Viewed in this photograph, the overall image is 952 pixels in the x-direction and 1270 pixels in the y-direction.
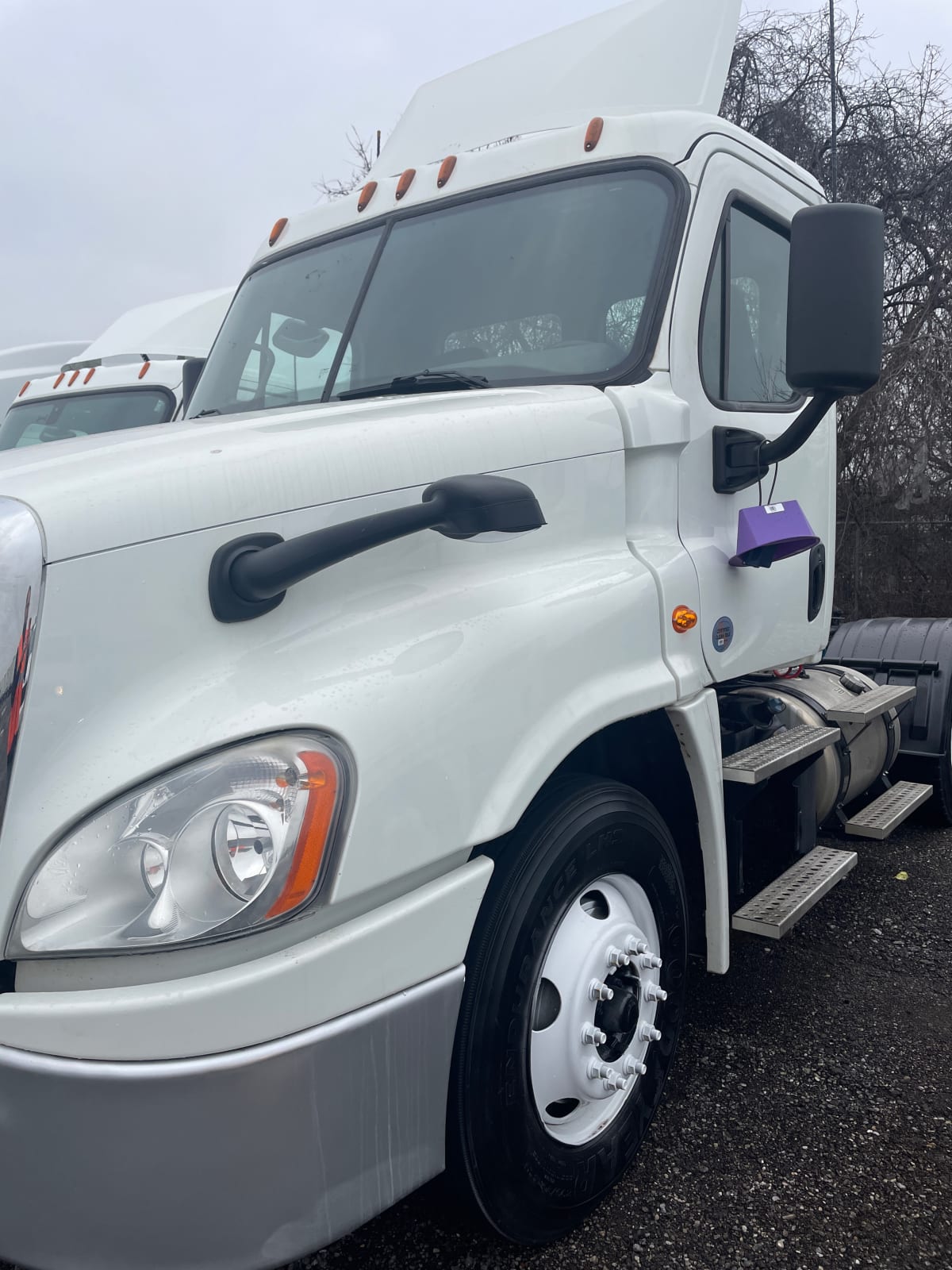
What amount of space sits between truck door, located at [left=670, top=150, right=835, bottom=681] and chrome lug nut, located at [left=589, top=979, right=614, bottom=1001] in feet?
3.17

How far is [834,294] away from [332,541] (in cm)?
147

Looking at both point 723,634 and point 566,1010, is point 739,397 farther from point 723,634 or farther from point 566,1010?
point 566,1010

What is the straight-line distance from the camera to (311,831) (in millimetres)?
1593

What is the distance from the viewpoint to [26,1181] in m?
1.51

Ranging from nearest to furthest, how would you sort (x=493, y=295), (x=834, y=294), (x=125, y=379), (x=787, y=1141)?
(x=834, y=294) < (x=787, y=1141) < (x=493, y=295) < (x=125, y=379)

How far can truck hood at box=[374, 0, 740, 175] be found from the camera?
10.1 ft

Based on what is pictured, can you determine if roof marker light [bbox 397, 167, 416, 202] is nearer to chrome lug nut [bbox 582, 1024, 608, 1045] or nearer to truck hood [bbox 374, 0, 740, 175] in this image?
truck hood [bbox 374, 0, 740, 175]

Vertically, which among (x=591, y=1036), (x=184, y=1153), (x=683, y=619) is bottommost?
(x=591, y=1036)

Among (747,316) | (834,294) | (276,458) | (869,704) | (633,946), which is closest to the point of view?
(276,458)

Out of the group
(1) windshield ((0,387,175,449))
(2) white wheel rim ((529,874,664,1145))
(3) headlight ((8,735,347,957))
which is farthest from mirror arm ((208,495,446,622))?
(1) windshield ((0,387,175,449))

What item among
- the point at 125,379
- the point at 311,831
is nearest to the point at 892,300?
the point at 125,379

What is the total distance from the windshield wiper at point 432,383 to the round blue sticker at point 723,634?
0.91m

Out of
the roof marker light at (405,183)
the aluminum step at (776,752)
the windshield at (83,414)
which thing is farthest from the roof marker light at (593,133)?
the windshield at (83,414)

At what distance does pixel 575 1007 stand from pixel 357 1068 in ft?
2.07
